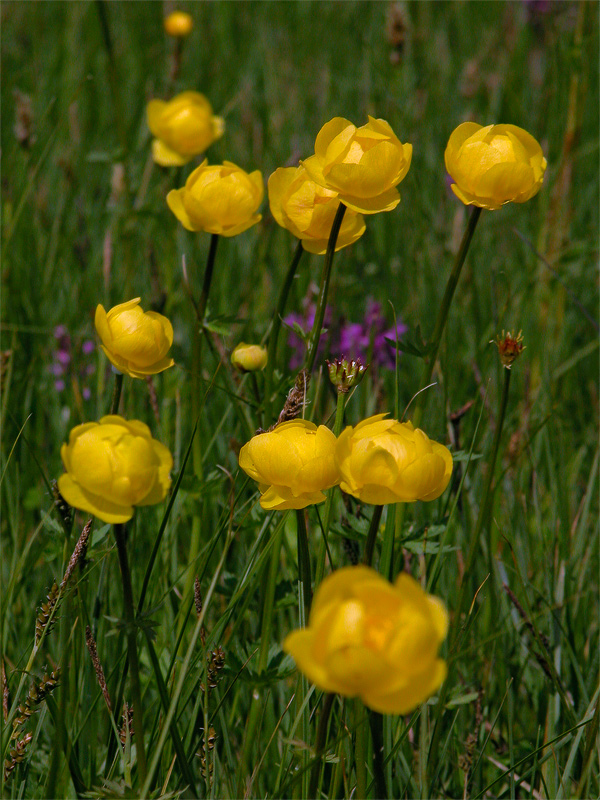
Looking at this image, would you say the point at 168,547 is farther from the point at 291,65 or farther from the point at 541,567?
the point at 291,65

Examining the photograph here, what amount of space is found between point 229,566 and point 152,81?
Answer: 2521mm

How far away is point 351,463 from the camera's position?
79 cm

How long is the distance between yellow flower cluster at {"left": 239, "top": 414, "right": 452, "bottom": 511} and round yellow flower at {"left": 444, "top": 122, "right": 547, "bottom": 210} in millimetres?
400

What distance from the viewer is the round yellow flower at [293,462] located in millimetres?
821

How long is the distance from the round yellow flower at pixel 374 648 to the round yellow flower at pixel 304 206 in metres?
0.66

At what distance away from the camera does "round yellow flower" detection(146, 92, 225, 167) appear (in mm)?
1972

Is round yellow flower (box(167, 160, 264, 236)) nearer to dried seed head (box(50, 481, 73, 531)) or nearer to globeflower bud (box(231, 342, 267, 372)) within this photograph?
globeflower bud (box(231, 342, 267, 372))

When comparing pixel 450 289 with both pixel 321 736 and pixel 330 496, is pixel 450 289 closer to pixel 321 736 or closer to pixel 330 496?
pixel 330 496

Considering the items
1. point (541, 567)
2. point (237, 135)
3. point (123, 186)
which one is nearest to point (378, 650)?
point (541, 567)

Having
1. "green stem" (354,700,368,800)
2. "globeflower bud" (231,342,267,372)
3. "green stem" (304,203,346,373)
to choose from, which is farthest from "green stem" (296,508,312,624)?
"globeflower bud" (231,342,267,372)

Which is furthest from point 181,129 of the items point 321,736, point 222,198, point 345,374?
point 321,736

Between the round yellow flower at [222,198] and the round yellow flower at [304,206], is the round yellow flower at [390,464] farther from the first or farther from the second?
the round yellow flower at [222,198]

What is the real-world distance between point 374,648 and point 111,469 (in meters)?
0.30

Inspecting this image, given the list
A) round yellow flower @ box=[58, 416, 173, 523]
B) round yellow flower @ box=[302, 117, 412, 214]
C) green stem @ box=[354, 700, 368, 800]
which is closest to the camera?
round yellow flower @ box=[58, 416, 173, 523]
